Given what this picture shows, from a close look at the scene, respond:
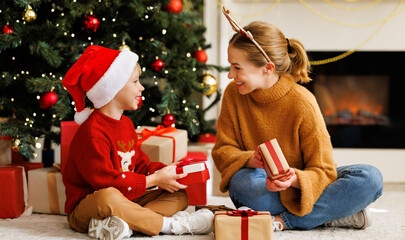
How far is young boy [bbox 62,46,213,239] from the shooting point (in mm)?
1521

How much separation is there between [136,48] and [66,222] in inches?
38.1

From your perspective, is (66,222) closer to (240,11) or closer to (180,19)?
(180,19)

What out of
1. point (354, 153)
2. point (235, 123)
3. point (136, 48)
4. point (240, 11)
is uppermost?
point (240, 11)

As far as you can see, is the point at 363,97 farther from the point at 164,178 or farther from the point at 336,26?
the point at 164,178

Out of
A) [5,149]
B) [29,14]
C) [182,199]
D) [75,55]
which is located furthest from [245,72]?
[5,149]

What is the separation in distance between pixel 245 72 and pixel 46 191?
0.93m

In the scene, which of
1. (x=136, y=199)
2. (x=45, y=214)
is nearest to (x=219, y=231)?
(x=136, y=199)

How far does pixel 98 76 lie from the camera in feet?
5.28

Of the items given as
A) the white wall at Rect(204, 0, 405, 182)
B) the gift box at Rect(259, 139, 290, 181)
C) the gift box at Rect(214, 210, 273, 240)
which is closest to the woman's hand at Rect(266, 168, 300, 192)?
the gift box at Rect(259, 139, 290, 181)

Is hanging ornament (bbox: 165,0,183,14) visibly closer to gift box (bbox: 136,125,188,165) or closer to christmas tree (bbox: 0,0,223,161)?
christmas tree (bbox: 0,0,223,161)

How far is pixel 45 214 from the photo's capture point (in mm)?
1919

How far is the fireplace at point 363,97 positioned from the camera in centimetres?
286

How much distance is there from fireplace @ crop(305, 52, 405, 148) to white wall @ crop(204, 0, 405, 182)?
6 centimetres

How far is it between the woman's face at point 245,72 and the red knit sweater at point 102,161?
0.43 metres
